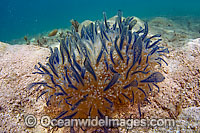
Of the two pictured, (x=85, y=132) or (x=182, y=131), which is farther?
(x=85, y=132)

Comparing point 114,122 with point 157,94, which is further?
point 157,94

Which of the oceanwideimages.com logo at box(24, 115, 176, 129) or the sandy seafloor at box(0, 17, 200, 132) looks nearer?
the oceanwideimages.com logo at box(24, 115, 176, 129)

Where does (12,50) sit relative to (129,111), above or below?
above

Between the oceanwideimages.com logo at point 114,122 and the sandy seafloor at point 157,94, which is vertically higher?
the sandy seafloor at point 157,94

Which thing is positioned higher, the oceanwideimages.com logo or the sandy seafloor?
the sandy seafloor

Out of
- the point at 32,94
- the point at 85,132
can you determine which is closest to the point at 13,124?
the point at 32,94

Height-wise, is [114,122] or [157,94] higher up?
[157,94]

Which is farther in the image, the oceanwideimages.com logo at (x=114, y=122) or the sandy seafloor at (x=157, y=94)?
the sandy seafloor at (x=157, y=94)

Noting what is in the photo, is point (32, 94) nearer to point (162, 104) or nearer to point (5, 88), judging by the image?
point (5, 88)
